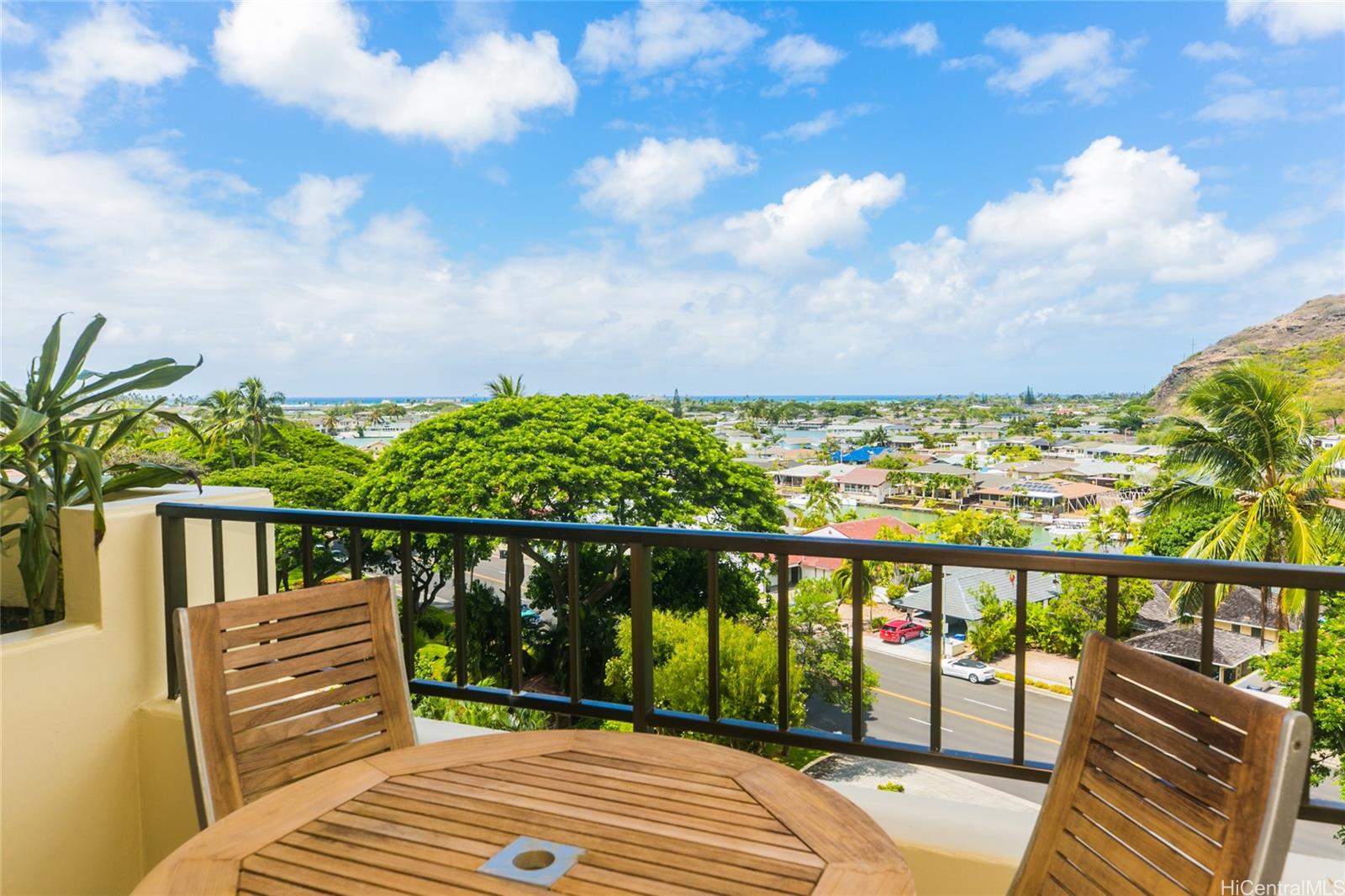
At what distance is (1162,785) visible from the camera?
1043 millimetres

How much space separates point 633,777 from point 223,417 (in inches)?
1286

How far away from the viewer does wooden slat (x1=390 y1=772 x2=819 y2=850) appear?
1.01 meters

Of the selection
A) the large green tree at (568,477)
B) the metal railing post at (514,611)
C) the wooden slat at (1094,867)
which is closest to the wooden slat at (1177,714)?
the wooden slat at (1094,867)

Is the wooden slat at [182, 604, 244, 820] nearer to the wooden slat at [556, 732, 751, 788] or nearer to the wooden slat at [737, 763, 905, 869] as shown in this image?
the wooden slat at [556, 732, 751, 788]

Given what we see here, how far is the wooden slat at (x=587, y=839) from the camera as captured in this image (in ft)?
3.09

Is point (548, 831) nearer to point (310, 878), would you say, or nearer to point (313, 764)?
point (310, 878)

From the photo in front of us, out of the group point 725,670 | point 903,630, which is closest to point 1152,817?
point 725,670

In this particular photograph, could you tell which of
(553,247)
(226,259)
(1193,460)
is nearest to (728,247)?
(553,247)

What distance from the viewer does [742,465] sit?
21.3 metres

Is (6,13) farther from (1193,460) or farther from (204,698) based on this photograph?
(1193,460)

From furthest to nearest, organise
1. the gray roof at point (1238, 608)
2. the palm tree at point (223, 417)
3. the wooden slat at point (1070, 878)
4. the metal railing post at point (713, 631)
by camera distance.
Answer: the palm tree at point (223, 417) < the gray roof at point (1238, 608) < the metal railing post at point (713, 631) < the wooden slat at point (1070, 878)

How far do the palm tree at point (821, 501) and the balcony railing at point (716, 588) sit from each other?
89.0ft

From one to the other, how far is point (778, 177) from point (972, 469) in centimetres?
1891

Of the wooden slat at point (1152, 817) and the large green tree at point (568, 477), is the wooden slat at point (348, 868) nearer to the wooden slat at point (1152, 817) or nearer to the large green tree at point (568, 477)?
the wooden slat at point (1152, 817)
